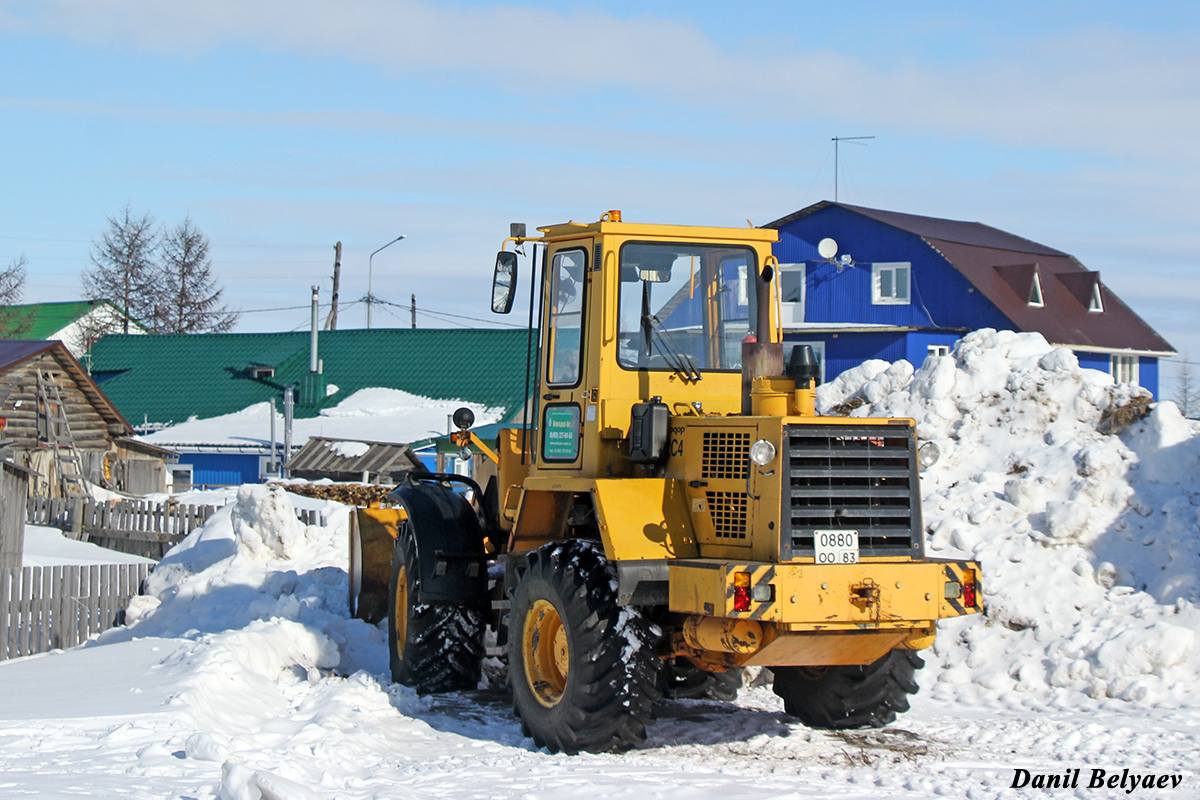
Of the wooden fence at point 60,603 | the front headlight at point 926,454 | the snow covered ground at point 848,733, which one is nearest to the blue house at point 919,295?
the snow covered ground at point 848,733

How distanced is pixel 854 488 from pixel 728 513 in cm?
76

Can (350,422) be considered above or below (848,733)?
above

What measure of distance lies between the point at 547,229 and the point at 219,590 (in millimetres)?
6398

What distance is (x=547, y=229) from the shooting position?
9.26m

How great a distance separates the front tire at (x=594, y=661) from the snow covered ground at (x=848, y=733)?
19 cm

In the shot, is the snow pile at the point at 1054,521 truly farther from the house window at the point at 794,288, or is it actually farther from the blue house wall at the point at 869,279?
the house window at the point at 794,288

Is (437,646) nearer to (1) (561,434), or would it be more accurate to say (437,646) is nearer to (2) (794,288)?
(1) (561,434)

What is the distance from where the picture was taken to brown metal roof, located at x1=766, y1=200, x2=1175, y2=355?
39.9 m

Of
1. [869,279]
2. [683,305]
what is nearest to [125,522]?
[683,305]

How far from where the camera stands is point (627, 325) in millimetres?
8680

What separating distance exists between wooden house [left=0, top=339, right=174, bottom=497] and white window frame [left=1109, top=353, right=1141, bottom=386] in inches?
1142

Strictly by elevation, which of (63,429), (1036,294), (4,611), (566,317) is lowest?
(4,611)

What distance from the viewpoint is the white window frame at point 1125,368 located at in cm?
4216

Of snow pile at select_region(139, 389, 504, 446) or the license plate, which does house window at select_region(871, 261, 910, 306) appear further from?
the license plate
